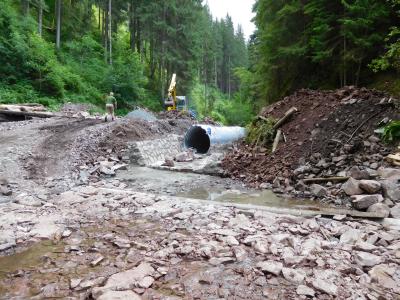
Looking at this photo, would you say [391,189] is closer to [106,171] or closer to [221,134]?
[106,171]

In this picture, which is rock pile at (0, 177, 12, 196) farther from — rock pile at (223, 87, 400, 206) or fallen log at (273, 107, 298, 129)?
fallen log at (273, 107, 298, 129)

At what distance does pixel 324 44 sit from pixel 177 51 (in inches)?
774

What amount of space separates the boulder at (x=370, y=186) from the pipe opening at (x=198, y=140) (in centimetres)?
800

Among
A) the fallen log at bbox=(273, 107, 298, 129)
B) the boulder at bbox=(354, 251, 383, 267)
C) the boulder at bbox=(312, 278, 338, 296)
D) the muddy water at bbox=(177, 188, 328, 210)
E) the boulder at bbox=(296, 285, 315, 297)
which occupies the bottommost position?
the boulder at bbox=(296, 285, 315, 297)

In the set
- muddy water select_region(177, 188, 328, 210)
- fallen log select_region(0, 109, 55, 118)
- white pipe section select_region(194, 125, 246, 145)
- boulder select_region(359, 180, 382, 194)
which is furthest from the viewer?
fallen log select_region(0, 109, 55, 118)

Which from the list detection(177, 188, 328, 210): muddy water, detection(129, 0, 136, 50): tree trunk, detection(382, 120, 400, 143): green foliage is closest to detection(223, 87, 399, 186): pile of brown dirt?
detection(382, 120, 400, 143): green foliage

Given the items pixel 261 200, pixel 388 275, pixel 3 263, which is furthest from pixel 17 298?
pixel 261 200

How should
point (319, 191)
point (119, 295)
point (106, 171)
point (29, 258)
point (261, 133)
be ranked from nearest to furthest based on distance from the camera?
point (119, 295), point (29, 258), point (319, 191), point (106, 171), point (261, 133)

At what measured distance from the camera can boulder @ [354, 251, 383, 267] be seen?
380cm

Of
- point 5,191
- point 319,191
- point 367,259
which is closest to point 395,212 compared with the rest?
point 319,191

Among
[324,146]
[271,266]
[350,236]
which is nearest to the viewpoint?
[271,266]

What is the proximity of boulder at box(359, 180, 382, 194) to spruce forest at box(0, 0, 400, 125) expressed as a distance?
2926 millimetres

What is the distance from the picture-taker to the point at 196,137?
13914 millimetres

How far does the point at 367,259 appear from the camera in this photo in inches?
152
